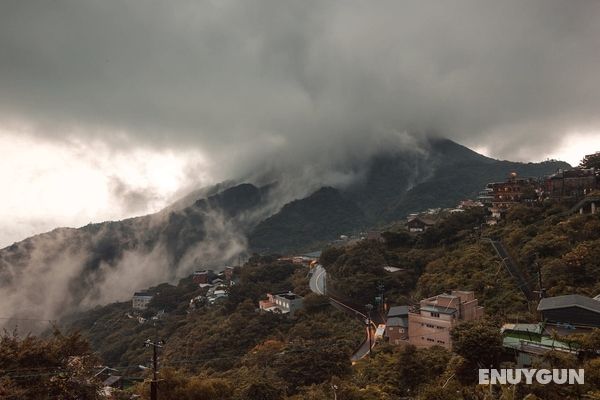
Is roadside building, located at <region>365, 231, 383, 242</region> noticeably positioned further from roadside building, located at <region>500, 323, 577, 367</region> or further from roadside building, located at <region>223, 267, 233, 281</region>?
roadside building, located at <region>500, 323, 577, 367</region>

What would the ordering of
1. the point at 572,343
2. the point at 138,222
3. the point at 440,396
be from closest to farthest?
the point at 440,396
the point at 572,343
the point at 138,222

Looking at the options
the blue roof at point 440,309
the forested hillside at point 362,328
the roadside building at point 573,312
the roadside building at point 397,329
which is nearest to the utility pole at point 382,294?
the forested hillside at point 362,328

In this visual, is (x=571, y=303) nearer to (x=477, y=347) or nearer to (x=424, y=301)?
(x=477, y=347)

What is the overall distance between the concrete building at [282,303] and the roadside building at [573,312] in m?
28.3

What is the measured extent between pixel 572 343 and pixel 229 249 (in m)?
112

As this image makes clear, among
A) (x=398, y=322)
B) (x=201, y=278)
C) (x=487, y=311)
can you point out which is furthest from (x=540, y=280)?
(x=201, y=278)

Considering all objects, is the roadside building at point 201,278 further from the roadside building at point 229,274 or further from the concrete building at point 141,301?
the concrete building at point 141,301

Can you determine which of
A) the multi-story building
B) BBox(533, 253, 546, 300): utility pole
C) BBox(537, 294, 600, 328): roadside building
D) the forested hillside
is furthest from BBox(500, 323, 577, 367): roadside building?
the multi-story building

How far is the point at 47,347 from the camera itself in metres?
17.8

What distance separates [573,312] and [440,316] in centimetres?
866

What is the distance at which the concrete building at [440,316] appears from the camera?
26.8 m

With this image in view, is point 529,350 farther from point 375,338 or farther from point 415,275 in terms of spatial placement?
point 415,275

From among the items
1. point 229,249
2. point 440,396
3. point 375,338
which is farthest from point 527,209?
point 229,249

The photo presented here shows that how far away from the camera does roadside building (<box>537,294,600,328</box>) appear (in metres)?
19.7
